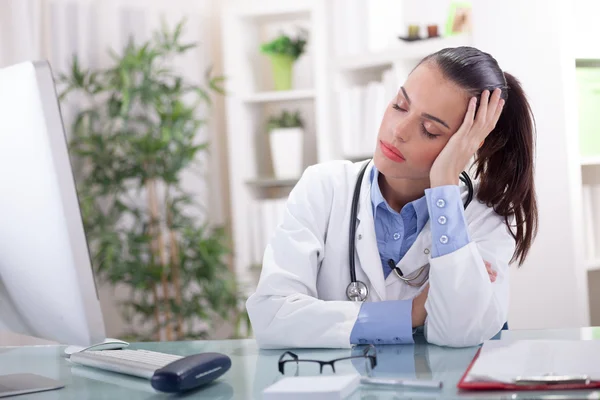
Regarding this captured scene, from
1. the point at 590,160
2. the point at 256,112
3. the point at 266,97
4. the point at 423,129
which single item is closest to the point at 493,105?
the point at 423,129

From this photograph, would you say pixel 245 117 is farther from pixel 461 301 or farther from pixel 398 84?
pixel 461 301

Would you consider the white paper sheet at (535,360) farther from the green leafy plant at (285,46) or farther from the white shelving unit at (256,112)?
the green leafy plant at (285,46)

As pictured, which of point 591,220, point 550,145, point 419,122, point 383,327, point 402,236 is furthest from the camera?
point 591,220

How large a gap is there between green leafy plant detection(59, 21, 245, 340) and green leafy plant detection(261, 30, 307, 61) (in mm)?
354

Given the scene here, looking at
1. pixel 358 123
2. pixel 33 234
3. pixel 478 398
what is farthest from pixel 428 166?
pixel 358 123

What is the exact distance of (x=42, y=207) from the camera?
1.12 metres

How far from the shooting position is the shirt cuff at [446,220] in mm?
1595

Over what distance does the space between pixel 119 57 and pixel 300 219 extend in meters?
2.32

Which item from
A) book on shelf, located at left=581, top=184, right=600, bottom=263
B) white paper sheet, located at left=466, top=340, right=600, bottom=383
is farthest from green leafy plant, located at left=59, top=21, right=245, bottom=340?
white paper sheet, located at left=466, top=340, right=600, bottom=383

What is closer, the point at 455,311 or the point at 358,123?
the point at 455,311

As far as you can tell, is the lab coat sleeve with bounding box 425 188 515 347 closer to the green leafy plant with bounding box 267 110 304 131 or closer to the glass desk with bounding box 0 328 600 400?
the glass desk with bounding box 0 328 600 400

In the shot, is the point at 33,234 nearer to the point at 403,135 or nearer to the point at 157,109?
the point at 403,135

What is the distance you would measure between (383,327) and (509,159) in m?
0.56

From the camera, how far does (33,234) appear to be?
1.14m
